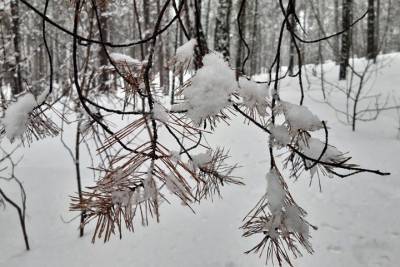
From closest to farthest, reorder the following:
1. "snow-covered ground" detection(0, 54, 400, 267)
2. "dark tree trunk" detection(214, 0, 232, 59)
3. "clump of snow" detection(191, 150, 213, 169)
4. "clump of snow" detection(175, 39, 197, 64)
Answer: "clump of snow" detection(175, 39, 197, 64) < "clump of snow" detection(191, 150, 213, 169) < "snow-covered ground" detection(0, 54, 400, 267) < "dark tree trunk" detection(214, 0, 232, 59)

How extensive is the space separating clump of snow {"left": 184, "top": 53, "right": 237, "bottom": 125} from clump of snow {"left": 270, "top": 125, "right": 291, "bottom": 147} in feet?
0.53

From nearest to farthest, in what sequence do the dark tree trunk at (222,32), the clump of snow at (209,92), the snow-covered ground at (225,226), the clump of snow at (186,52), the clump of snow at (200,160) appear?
the clump of snow at (209,92)
the clump of snow at (186,52)
the clump of snow at (200,160)
the snow-covered ground at (225,226)
the dark tree trunk at (222,32)

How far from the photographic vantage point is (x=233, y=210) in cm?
302

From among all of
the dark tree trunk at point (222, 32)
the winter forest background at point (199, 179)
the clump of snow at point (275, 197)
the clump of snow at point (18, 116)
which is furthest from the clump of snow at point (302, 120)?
the dark tree trunk at point (222, 32)

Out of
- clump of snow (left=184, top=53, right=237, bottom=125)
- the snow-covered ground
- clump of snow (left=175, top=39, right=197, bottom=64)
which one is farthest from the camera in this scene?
the snow-covered ground

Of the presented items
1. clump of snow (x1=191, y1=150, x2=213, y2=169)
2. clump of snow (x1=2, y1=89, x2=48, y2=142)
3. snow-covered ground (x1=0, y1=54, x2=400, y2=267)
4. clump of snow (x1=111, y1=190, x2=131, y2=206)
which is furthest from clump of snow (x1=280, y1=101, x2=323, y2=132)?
snow-covered ground (x1=0, y1=54, x2=400, y2=267)

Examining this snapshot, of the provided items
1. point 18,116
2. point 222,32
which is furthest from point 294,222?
point 222,32

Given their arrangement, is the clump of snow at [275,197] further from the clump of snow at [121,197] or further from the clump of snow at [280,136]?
the clump of snow at [121,197]

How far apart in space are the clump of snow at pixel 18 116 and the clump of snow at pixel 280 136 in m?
0.56

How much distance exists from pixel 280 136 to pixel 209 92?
8.2 inches

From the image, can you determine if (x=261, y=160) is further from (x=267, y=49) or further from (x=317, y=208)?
(x=267, y=49)

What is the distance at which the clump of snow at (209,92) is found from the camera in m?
0.61

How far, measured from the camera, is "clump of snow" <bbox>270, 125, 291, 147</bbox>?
0.73 m

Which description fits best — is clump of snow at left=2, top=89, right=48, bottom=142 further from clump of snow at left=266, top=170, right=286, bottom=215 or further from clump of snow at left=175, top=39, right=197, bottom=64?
clump of snow at left=266, top=170, right=286, bottom=215
